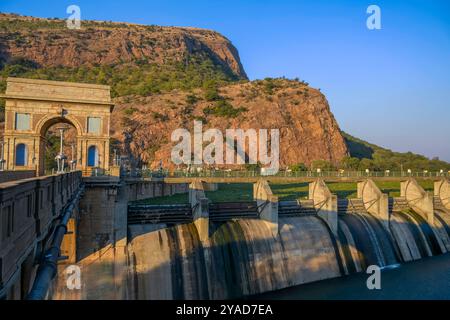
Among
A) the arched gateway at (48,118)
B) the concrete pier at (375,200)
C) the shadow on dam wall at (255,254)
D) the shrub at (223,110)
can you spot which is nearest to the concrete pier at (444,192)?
the shadow on dam wall at (255,254)

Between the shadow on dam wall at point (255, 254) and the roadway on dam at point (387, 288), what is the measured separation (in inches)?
35.4

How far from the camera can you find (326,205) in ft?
108

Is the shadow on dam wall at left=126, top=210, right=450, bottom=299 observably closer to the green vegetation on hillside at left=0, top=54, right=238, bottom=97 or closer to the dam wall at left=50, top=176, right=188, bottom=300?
the dam wall at left=50, top=176, right=188, bottom=300

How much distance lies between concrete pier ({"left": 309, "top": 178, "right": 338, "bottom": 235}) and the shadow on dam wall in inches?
26.7

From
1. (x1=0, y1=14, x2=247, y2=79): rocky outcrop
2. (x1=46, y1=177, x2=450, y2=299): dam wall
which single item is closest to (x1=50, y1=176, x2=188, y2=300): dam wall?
(x1=46, y1=177, x2=450, y2=299): dam wall

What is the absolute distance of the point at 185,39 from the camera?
165500 millimetres

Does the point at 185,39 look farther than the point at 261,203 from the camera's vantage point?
Yes

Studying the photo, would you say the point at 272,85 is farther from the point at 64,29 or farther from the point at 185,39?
the point at 64,29

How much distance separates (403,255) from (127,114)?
75.2 metres

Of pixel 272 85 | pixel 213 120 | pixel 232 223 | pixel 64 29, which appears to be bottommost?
pixel 232 223

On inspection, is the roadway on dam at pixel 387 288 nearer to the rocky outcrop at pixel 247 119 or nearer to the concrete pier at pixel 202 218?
the concrete pier at pixel 202 218

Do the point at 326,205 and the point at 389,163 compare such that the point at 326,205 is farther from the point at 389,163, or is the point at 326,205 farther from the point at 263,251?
the point at 389,163
